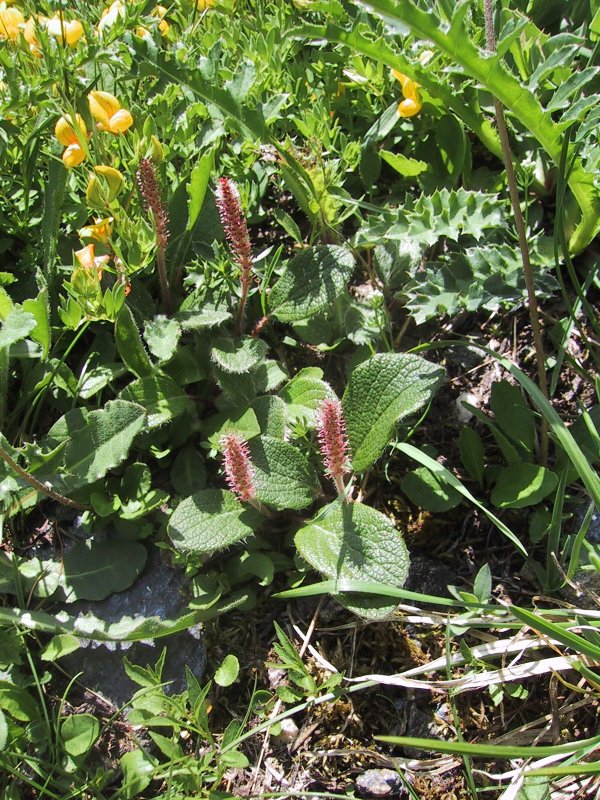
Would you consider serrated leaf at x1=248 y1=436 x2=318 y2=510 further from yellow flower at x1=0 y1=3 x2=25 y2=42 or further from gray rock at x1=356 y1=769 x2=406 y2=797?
yellow flower at x1=0 y1=3 x2=25 y2=42

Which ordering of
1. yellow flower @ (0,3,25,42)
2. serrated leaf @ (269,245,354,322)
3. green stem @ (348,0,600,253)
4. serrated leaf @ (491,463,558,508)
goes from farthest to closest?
yellow flower @ (0,3,25,42) → serrated leaf @ (269,245,354,322) → serrated leaf @ (491,463,558,508) → green stem @ (348,0,600,253)


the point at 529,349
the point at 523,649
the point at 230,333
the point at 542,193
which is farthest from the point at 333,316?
the point at 523,649

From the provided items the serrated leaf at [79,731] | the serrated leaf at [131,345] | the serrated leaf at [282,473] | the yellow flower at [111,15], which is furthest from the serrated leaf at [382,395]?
the yellow flower at [111,15]

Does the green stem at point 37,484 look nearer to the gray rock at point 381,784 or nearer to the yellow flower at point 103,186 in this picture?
the yellow flower at point 103,186

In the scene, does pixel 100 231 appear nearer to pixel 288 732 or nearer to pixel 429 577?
pixel 429 577

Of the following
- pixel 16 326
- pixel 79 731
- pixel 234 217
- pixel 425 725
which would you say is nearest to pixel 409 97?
pixel 234 217

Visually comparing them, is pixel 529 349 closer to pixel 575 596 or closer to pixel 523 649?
pixel 575 596

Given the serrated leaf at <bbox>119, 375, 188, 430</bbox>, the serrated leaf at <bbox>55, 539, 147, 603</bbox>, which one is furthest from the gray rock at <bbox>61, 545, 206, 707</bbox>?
the serrated leaf at <bbox>119, 375, 188, 430</bbox>
